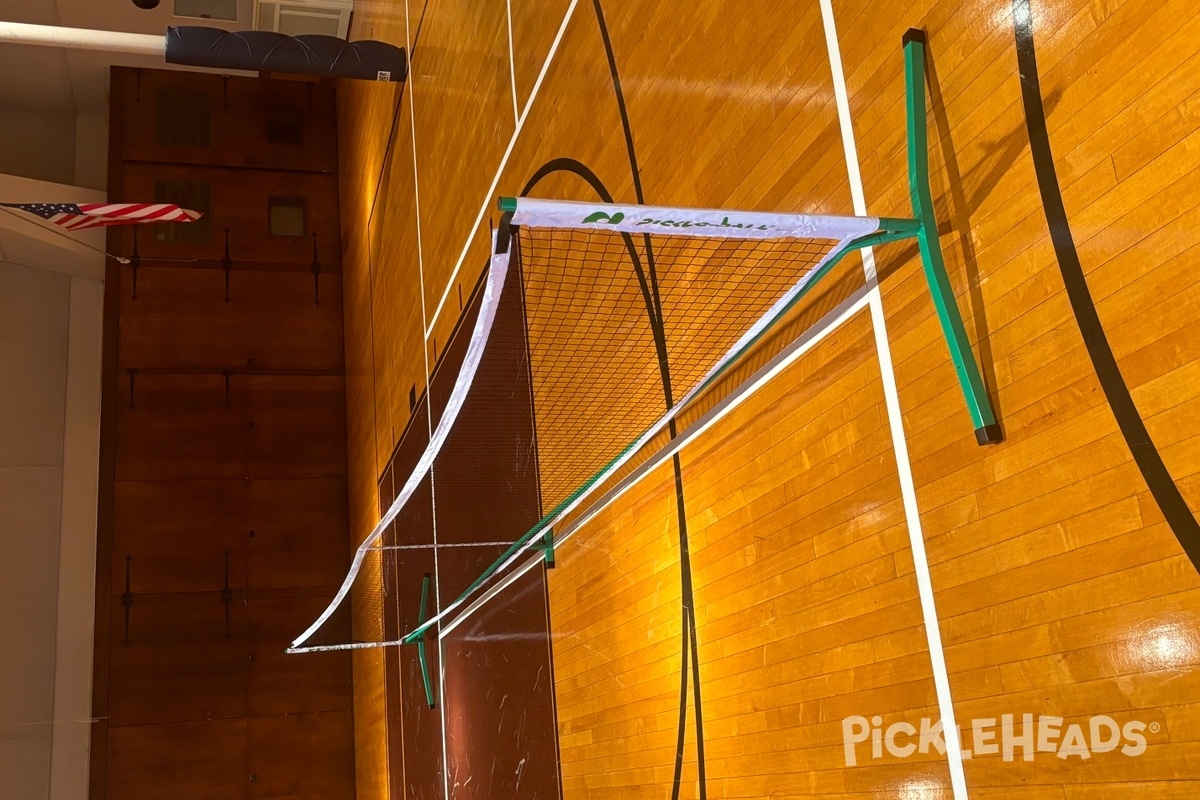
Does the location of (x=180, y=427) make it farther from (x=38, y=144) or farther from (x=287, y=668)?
(x=38, y=144)

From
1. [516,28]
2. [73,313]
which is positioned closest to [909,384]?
[516,28]

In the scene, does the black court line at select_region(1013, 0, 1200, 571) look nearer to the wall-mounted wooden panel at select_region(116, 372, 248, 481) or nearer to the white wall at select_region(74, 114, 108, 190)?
the wall-mounted wooden panel at select_region(116, 372, 248, 481)

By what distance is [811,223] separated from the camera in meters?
1.74

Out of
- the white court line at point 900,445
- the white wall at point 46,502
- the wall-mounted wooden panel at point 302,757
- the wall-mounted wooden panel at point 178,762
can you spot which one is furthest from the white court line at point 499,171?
the white wall at point 46,502

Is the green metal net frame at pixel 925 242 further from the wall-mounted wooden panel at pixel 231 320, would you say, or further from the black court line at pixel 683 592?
the wall-mounted wooden panel at pixel 231 320

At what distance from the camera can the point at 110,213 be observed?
341 inches

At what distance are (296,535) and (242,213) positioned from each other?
2.80 metres

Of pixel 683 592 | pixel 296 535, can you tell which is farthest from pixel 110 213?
pixel 683 592

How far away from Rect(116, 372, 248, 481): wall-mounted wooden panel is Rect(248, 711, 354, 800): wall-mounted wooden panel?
1967 mm

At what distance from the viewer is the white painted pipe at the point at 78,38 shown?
280 inches

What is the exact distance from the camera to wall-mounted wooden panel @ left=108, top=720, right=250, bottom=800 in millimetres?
8023

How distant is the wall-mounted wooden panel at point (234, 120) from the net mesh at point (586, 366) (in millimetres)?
5156

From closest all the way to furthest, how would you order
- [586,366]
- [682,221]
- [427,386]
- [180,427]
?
[682,221], [586,366], [427,386], [180,427]

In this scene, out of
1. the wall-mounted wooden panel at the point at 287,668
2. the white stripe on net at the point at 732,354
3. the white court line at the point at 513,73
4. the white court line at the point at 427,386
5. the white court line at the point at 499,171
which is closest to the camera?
the white stripe on net at the point at 732,354
